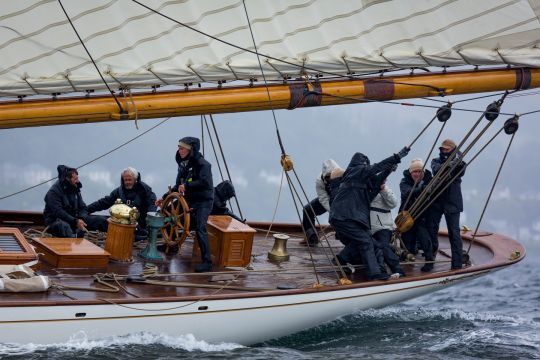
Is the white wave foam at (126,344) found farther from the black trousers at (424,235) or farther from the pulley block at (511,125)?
the pulley block at (511,125)

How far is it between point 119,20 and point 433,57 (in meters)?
3.63

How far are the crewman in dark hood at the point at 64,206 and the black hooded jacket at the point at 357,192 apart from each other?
3152 millimetres

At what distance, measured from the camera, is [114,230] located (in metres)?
11.3

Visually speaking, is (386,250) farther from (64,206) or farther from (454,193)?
(64,206)

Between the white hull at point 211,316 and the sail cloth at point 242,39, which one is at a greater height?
the sail cloth at point 242,39

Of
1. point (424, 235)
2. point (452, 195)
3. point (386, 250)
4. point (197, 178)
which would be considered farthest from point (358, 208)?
point (197, 178)

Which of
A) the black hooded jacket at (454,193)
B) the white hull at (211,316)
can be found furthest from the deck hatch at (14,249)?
the black hooded jacket at (454,193)

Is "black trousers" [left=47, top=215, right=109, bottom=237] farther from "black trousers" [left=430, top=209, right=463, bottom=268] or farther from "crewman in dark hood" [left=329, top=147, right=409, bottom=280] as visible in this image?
"black trousers" [left=430, top=209, right=463, bottom=268]

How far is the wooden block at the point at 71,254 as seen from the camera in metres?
10.8

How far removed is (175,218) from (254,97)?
69.7 inches

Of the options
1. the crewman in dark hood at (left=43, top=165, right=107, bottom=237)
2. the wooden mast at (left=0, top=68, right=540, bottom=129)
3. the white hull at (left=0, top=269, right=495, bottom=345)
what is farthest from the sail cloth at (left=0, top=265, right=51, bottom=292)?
the crewman in dark hood at (left=43, top=165, right=107, bottom=237)

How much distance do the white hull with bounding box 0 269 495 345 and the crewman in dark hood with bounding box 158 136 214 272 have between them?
39.7 inches

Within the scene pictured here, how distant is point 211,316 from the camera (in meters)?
10.2

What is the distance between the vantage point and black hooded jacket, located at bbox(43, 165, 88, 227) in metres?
12.1
